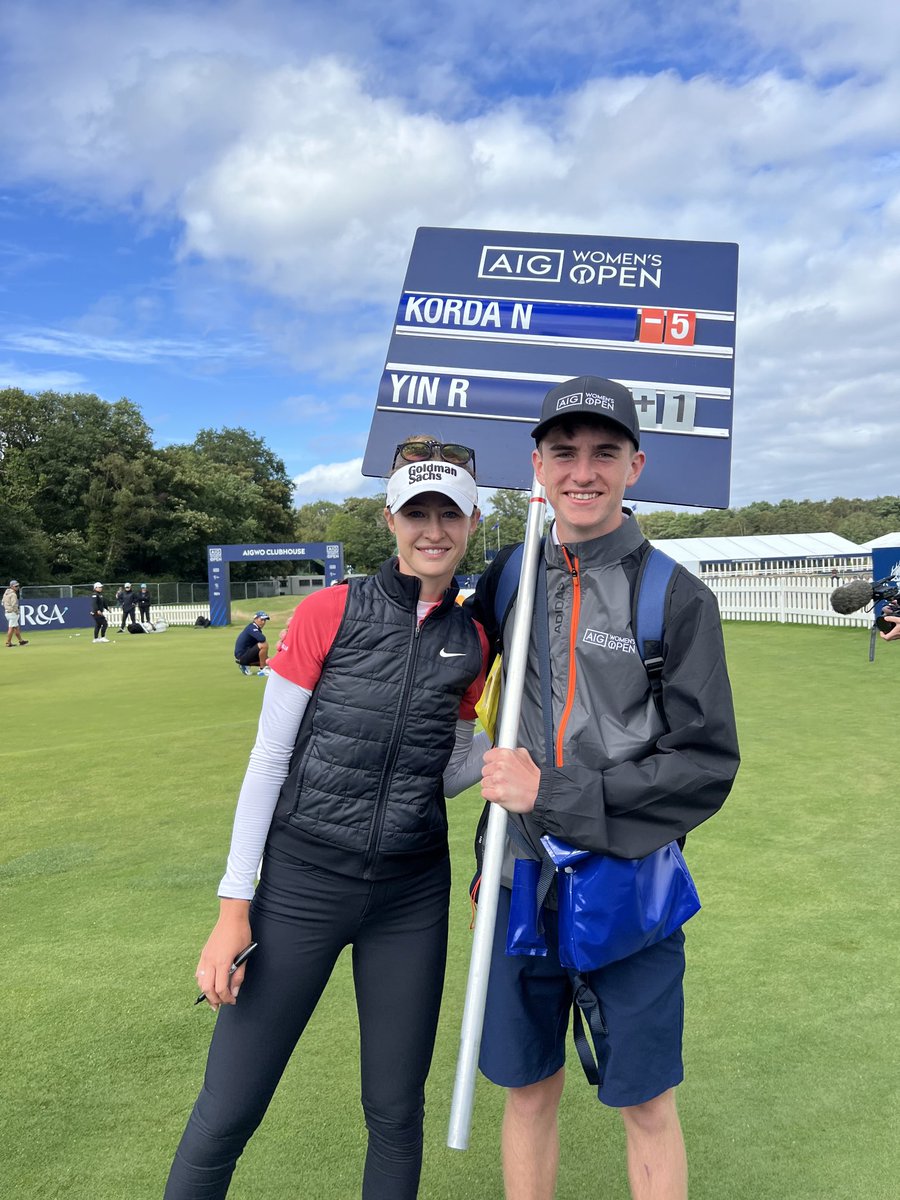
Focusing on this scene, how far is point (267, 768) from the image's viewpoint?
210cm

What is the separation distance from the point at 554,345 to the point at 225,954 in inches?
105

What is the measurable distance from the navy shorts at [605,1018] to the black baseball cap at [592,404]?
1257 millimetres

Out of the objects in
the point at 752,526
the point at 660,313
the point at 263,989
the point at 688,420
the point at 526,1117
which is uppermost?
the point at 752,526

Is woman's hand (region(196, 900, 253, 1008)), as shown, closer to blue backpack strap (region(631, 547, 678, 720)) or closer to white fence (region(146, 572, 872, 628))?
blue backpack strap (region(631, 547, 678, 720))

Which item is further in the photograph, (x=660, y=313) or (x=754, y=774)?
(x=754, y=774)

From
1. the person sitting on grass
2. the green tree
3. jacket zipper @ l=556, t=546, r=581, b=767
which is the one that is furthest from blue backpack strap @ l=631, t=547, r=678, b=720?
the green tree

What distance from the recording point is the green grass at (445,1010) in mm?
2561

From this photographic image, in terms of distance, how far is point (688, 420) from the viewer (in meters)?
3.15

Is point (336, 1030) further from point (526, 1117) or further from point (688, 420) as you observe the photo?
point (688, 420)

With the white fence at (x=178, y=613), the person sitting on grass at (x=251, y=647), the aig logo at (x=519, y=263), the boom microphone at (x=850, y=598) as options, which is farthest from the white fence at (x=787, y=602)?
the white fence at (x=178, y=613)

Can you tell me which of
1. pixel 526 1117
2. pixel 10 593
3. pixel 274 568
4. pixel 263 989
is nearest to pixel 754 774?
pixel 526 1117

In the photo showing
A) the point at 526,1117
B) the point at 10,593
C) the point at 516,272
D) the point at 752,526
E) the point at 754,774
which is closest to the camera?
the point at 526,1117

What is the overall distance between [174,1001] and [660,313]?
3538 millimetres

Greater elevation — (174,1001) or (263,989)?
(263,989)
